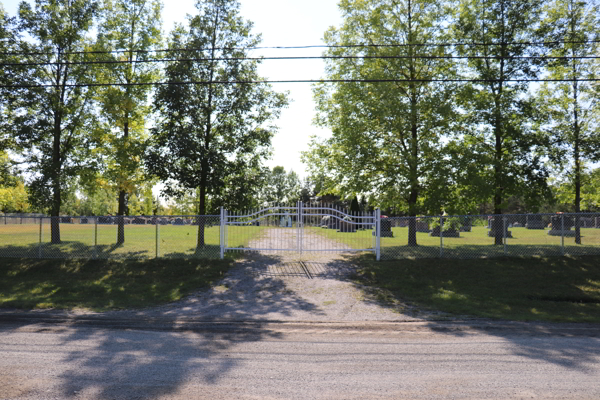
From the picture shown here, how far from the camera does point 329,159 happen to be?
20219 mm

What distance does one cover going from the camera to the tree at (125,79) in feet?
61.7

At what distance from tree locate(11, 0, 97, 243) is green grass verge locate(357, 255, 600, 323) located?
1469cm

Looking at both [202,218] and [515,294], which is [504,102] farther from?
[202,218]

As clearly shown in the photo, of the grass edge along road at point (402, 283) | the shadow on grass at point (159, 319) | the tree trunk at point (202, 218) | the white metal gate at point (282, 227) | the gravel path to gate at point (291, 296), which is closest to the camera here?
the shadow on grass at point (159, 319)

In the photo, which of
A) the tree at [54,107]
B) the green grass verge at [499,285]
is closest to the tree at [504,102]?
the green grass verge at [499,285]

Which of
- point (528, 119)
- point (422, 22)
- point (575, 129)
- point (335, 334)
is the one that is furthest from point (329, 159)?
point (335, 334)

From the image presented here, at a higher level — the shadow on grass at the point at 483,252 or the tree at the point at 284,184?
the tree at the point at 284,184

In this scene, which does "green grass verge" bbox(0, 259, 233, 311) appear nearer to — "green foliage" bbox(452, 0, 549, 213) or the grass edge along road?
the grass edge along road

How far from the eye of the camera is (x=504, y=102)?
694 inches

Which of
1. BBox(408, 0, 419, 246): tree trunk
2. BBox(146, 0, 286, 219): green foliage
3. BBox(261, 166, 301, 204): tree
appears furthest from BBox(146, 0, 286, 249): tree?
BBox(261, 166, 301, 204): tree

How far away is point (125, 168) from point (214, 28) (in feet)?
26.2

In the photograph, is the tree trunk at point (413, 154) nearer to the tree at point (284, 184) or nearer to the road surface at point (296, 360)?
the road surface at point (296, 360)

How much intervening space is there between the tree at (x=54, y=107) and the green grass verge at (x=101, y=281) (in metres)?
4.33

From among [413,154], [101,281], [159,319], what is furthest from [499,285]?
[101,281]
